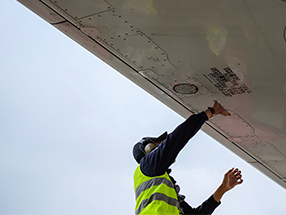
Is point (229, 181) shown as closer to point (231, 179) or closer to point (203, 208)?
point (231, 179)

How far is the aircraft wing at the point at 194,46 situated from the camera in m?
2.22

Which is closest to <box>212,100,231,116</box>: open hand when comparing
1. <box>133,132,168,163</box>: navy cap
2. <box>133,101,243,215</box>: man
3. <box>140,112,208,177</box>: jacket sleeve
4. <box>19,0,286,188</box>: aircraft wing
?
<box>19,0,286,188</box>: aircraft wing

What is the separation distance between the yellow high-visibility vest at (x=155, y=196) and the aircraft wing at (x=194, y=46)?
120cm

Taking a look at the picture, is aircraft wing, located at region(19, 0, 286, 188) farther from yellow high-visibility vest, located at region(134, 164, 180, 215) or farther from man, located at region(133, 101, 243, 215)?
yellow high-visibility vest, located at region(134, 164, 180, 215)

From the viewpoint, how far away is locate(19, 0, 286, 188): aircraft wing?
7.27 feet

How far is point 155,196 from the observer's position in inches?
101

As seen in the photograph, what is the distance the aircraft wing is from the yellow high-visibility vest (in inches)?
47.2

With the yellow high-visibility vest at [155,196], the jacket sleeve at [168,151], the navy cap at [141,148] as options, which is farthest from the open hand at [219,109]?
the yellow high-visibility vest at [155,196]

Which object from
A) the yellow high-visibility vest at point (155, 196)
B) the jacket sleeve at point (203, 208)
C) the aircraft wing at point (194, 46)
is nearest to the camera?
the aircraft wing at point (194, 46)

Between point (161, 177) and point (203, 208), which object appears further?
point (203, 208)

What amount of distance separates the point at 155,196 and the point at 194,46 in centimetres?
150

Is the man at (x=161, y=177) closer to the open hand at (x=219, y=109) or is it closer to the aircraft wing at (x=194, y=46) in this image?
the open hand at (x=219, y=109)

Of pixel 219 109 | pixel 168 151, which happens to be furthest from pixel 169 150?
pixel 219 109

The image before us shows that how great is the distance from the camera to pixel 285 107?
327 cm
